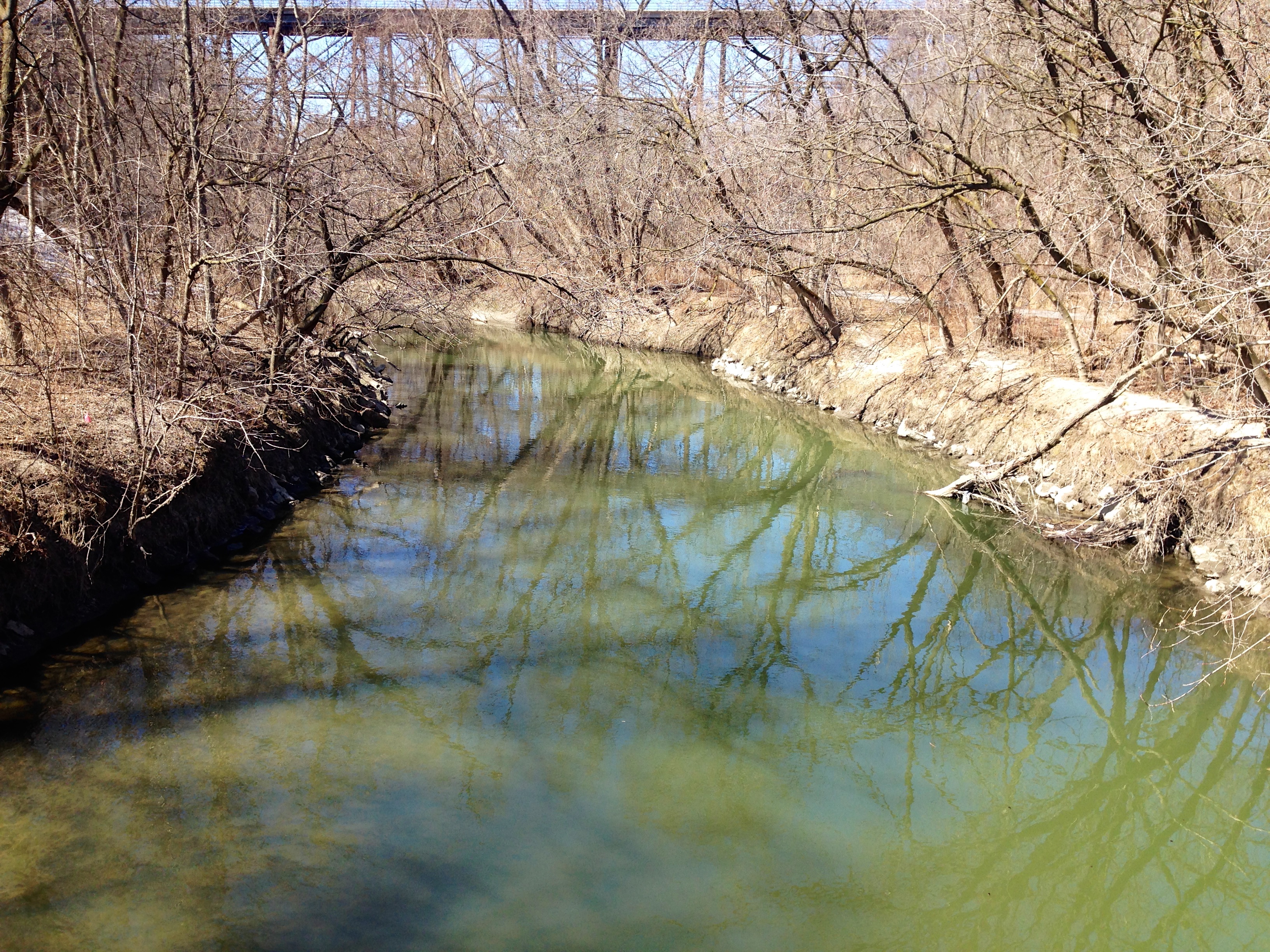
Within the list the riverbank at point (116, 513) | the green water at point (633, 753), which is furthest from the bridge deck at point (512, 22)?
the green water at point (633, 753)

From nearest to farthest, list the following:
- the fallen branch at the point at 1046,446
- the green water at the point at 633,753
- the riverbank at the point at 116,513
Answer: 1. the green water at the point at 633,753
2. the riverbank at the point at 116,513
3. the fallen branch at the point at 1046,446

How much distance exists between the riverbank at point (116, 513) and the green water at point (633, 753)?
0.33 m

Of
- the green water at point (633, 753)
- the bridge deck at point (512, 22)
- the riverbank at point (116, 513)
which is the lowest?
the green water at point (633, 753)

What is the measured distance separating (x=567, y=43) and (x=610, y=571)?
1412 cm

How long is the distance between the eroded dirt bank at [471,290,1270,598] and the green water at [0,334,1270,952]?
786mm

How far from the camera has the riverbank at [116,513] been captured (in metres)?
6.67

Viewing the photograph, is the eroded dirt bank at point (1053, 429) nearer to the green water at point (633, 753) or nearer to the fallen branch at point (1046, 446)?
the fallen branch at point (1046, 446)

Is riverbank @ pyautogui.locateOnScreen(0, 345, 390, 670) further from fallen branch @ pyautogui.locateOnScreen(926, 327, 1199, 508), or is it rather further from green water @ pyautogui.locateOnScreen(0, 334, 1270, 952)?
fallen branch @ pyautogui.locateOnScreen(926, 327, 1199, 508)

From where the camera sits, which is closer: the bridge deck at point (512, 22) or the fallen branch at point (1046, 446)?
the fallen branch at point (1046, 446)

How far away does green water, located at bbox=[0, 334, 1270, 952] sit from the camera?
15.8 ft

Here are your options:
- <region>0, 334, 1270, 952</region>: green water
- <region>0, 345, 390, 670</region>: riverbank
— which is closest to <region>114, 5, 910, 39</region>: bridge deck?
<region>0, 345, 390, 670</region>: riverbank

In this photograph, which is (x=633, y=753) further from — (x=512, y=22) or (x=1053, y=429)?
(x=512, y=22)

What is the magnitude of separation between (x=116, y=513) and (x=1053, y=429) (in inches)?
383

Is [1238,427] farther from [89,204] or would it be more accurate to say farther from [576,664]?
[89,204]
